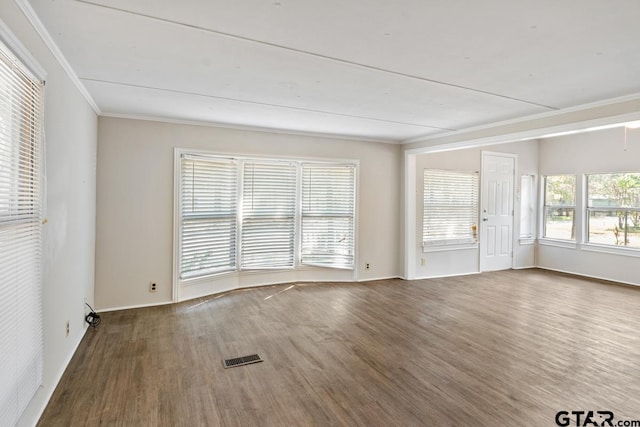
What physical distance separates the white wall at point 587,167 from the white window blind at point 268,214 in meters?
5.50

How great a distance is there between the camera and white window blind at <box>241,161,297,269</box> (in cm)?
527

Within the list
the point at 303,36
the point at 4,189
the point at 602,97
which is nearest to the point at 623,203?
the point at 602,97

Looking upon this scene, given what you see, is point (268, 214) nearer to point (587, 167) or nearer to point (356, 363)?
point (356, 363)

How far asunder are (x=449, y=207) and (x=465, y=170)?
2.63 feet

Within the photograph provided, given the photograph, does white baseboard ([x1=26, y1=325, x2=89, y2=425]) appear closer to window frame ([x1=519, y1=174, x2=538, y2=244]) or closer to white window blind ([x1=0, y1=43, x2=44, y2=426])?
white window blind ([x1=0, y1=43, x2=44, y2=426])

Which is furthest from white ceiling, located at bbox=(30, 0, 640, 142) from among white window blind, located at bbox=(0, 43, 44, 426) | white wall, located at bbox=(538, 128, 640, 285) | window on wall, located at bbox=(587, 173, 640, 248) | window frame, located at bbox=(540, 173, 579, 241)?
window frame, located at bbox=(540, 173, 579, 241)

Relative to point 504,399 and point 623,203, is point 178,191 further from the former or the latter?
point 623,203

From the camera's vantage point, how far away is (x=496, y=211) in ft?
23.0

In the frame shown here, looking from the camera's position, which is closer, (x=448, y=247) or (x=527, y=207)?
(x=448, y=247)

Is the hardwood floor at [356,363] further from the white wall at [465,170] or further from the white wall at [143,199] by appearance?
the white wall at [465,170]

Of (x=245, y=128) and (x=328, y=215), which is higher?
(x=245, y=128)

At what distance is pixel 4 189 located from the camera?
1.72m

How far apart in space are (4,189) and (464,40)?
2727mm

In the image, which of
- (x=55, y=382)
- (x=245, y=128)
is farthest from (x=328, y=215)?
(x=55, y=382)
